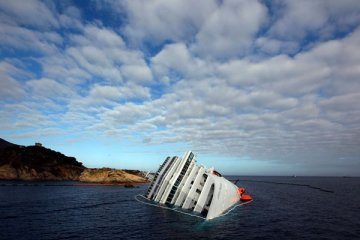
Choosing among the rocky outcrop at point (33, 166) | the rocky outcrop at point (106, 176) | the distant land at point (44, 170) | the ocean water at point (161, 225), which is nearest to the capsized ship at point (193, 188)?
the ocean water at point (161, 225)

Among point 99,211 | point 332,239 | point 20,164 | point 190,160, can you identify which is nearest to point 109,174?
point 20,164

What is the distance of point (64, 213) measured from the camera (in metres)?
56.1

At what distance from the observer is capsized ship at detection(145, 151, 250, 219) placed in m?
47.6

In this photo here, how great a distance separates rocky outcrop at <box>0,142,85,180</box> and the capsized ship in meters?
145

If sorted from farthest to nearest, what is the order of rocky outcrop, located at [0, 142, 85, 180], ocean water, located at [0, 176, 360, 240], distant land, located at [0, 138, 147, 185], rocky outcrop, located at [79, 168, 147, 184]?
rocky outcrop, located at [0, 142, 85, 180], distant land, located at [0, 138, 147, 185], rocky outcrop, located at [79, 168, 147, 184], ocean water, located at [0, 176, 360, 240]

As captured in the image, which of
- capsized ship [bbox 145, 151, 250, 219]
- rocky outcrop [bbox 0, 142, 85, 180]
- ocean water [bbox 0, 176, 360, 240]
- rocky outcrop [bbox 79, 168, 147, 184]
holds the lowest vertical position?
ocean water [bbox 0, 176, 360, 240]

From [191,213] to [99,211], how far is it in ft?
68.0

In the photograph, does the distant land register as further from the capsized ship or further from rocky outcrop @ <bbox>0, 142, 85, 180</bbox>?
the capsized ship

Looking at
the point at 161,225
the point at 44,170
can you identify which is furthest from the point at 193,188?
the point at 44,170

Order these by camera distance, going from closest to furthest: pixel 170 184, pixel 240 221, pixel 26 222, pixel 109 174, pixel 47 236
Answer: pixel 47 236, pixel 26 222, pixel 240 221, pixel 170 184, pixel 109 174

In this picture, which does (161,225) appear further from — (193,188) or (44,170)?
(44,170)

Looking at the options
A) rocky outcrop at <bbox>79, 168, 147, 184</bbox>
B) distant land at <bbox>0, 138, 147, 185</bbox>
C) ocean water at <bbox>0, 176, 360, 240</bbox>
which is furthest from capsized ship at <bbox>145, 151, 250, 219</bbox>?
distant land at <bbox>0, 138, 147, 185</bbox>

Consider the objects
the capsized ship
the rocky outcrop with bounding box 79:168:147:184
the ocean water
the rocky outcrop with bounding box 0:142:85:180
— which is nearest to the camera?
the ocean water

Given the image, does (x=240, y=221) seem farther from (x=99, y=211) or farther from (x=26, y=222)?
(x=26, y=222)
